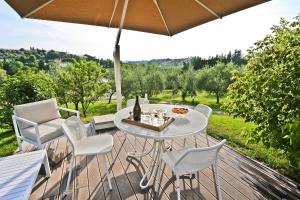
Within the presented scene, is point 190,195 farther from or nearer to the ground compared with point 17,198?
nearer to the ground

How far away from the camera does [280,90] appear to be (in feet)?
7.48

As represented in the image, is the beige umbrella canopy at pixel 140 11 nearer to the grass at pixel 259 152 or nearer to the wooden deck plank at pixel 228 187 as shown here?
the grass at pixel 259 152

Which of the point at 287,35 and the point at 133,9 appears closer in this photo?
the point at 287,35

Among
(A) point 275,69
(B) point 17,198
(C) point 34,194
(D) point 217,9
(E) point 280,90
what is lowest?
(C) point 34,194

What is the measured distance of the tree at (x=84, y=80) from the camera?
748cm

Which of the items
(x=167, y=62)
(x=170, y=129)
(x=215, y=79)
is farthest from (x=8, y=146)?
(x=215, y=79)

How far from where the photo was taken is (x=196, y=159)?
1.61m

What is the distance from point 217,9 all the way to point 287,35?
106cm

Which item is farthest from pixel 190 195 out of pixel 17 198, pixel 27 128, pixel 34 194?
pixel 27 128

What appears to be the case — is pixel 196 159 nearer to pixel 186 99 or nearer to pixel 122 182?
pixel 122 182

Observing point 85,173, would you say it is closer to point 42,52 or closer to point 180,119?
point 180,119

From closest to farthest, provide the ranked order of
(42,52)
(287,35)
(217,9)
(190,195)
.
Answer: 1. (190,195)
2. (217,9)
3. (287,35)
4. (42,52)

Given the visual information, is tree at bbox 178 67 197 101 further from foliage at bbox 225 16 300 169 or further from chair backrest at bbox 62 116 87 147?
chair backrest at bbox 62 116 87 147

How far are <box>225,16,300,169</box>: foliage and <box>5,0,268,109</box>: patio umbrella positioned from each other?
2.71ft
